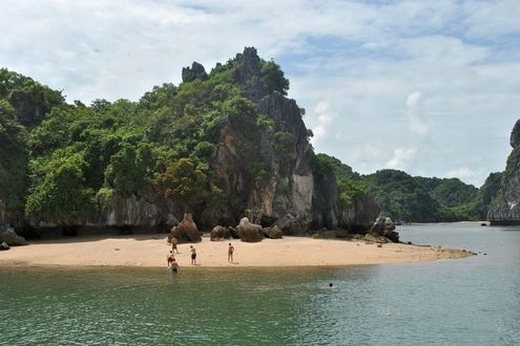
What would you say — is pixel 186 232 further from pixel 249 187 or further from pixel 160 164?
pixel 249 187

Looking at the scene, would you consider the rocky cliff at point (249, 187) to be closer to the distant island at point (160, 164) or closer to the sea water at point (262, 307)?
the distant island at point (160, 164)

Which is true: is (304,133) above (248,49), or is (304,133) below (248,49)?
below

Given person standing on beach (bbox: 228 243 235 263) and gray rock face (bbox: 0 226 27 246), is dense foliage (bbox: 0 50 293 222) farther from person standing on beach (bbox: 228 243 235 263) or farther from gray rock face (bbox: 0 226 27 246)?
person standing on beach (bbox: 228 243 235 263)

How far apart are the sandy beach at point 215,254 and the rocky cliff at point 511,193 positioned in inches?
4722

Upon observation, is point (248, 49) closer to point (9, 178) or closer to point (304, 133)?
point (304, 133)

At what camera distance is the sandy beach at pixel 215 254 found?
43.9m

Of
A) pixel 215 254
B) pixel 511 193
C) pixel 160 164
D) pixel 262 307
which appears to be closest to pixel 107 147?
pixel 160 164

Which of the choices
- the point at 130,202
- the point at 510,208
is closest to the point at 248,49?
the point at 130,202

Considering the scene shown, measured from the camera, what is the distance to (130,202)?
62.0m

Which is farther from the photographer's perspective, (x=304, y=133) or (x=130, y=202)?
(x=304, y=133)

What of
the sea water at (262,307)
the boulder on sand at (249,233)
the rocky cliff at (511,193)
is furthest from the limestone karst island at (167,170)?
the rocky cliff at (511,193)

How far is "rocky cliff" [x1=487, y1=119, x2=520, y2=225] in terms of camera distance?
15962cm

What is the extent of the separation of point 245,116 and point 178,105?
12366 mm

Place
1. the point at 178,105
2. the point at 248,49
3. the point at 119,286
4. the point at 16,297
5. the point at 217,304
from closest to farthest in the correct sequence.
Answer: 1. the point at 217,304
2. the point at 16,297
3. the point at 119,286
4. the point at 178,105
5. the point at 248,49
